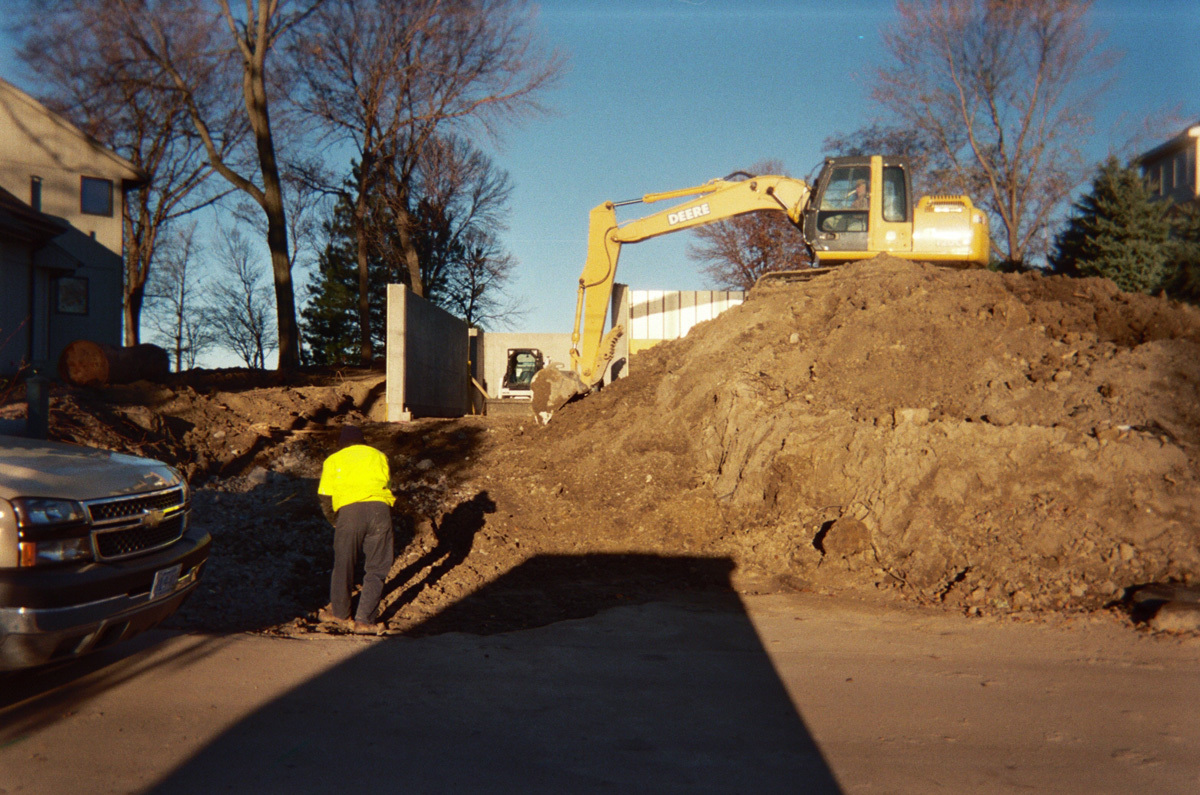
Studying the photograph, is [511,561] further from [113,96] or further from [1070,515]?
[113,96]

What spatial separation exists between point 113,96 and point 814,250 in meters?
18.9

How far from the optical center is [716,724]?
4.87 m

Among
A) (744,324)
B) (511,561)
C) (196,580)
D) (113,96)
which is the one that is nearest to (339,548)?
(196,580)

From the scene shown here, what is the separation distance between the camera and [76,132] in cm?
2477

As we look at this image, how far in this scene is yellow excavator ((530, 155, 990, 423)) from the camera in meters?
14.4

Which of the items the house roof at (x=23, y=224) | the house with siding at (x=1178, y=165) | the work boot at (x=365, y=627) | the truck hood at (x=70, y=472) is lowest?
the work boot at (x=365, y=627)

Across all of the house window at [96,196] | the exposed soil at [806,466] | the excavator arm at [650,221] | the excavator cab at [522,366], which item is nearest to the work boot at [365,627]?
the exposed soil at [806,466]

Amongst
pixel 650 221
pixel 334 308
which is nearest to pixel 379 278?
pixel 334 308

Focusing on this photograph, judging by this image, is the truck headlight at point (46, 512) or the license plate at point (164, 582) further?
the license plate at point (164, 582)

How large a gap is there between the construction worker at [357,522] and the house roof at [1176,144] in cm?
3007

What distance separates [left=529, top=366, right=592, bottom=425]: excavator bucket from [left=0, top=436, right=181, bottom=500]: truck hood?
8901 mm

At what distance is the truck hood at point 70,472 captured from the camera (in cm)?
435

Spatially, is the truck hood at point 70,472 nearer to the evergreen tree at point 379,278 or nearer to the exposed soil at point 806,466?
the exposed soil at point 806,466

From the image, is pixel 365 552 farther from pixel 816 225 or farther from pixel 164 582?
pixel 816 225
